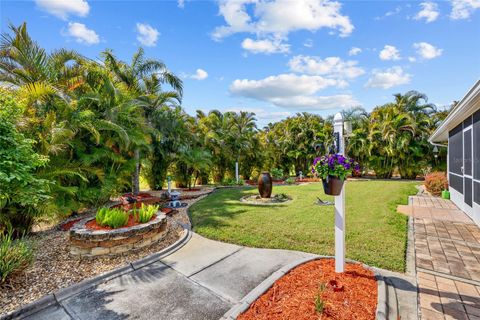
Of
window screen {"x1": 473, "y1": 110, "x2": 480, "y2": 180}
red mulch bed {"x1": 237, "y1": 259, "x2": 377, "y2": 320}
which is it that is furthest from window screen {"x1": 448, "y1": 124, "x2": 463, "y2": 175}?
red mulch bed {"x1": 237, "y1": 259, "x2": 377, "y2": 320}

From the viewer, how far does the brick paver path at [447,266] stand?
2.59 meters

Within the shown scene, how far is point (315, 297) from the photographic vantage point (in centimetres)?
255

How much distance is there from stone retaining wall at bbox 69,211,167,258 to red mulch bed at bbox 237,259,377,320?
2790mm

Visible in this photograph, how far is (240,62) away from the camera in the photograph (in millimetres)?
12633

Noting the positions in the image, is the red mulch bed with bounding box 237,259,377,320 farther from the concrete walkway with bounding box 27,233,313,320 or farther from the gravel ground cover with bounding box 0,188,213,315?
the gravel ground cover with bounding box 0,188,213,315

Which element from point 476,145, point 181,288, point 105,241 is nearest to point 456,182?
point 476,145

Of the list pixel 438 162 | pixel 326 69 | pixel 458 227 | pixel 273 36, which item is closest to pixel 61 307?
pixel 458 227

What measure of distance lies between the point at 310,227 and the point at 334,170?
3232mm

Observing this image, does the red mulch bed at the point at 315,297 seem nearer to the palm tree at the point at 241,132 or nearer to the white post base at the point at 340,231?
the white post base at the point at 340,231

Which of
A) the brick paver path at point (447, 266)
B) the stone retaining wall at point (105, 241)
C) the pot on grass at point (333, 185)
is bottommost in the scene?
the brick paver path at point (447, 266)

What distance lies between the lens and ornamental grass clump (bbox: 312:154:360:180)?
2.82 m

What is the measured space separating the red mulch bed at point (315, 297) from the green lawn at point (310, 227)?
37.9 inches

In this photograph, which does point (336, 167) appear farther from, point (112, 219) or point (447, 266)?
point (112, 219)

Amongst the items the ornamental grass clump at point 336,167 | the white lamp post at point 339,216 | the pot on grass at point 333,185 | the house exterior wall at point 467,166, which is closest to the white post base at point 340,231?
the white lamp post at point 339,216
